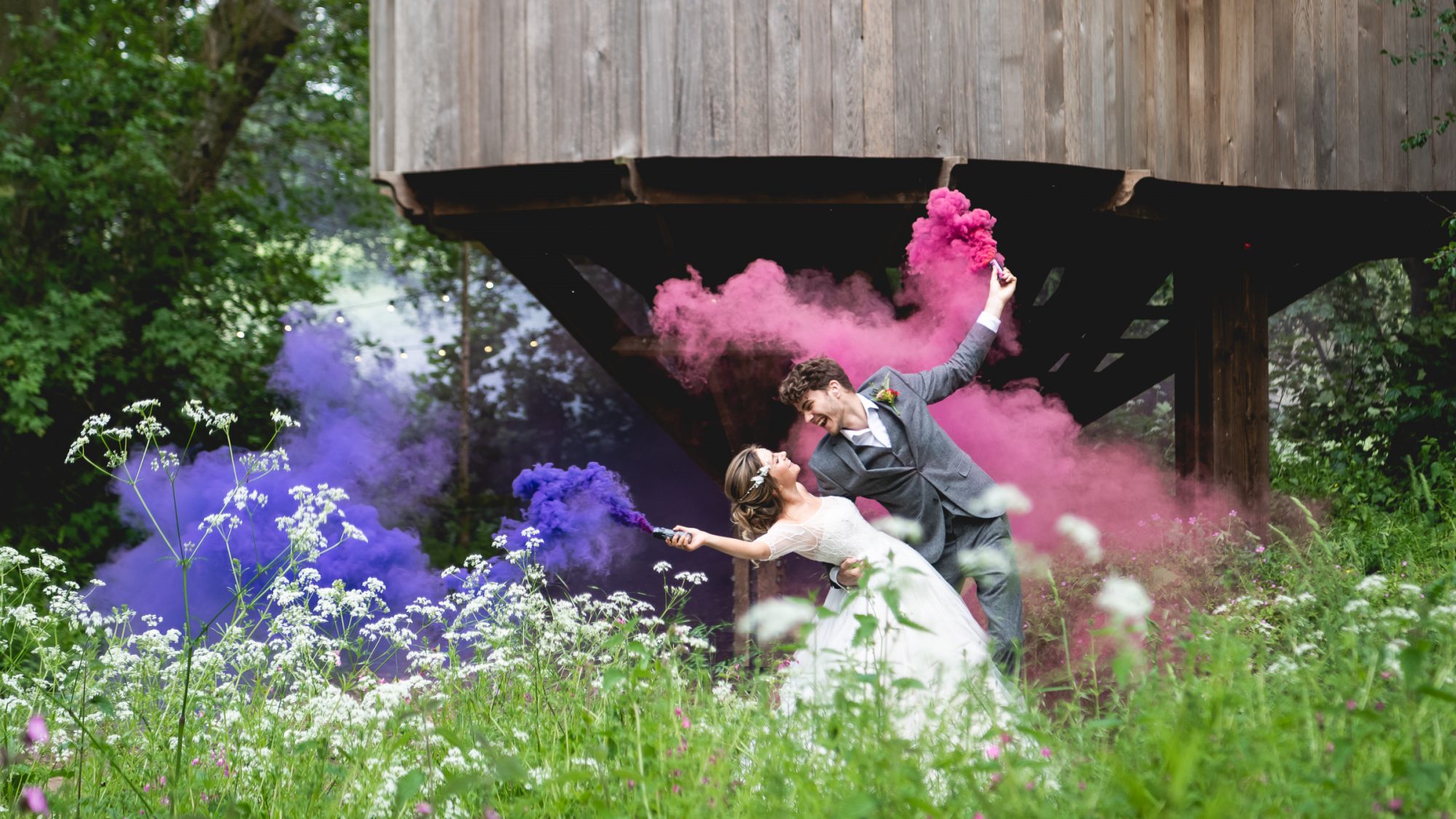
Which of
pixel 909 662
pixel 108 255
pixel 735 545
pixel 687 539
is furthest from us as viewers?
pixel 108 255

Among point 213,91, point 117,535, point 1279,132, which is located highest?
point 213,91

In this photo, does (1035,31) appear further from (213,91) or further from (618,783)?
(213,91)

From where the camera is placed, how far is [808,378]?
177 inches

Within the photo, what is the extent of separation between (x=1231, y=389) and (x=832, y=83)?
323 cm

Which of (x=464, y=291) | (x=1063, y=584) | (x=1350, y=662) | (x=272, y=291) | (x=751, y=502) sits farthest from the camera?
(x=464, y=291)

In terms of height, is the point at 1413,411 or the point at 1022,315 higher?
the point at 1022,315

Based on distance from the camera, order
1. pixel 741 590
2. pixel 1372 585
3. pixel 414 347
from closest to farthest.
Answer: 1. pixel 1372 585
2. pixel 741 590
3. pixel 414 347

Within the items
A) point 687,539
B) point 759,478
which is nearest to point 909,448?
point 759,478

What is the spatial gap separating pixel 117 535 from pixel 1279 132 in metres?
8.71

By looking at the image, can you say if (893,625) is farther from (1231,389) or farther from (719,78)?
(1231,389)

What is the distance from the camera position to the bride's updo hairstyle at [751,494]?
435 cm

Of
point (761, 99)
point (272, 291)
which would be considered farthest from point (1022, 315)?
point (272, 291)

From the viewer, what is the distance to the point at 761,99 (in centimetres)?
532

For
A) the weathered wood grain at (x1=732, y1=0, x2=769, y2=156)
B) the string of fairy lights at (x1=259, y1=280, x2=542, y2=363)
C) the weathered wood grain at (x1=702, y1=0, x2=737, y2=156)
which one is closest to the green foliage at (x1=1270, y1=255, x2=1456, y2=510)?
the weathered wood grain at (x1=732, y1=0, x2=769, y2=156)
